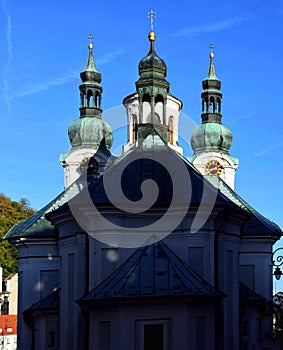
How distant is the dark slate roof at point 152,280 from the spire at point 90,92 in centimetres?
2646

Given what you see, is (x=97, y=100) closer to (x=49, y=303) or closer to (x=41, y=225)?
(x=41, y=225)

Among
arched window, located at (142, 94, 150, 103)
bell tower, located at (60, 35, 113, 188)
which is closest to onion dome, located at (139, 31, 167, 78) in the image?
arched window, located at (142, 94, 150, 103)

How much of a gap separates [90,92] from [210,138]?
8981 millimetres

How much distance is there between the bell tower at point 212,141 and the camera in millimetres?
53031

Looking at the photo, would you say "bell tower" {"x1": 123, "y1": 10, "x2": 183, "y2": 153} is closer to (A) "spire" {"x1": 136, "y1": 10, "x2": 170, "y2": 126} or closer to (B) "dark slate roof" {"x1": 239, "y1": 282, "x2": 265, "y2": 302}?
(A) "spire" {"x1": 136, "y1": 10, "x2": 170, "y2": 126}

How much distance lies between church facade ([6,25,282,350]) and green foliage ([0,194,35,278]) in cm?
4220

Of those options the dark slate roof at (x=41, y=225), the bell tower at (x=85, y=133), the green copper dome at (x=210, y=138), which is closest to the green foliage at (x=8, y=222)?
the bell tower at (x=85, y=133)

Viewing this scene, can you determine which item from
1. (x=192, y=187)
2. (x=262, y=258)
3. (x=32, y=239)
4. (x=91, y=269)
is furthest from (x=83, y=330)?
(x=262, y=258)

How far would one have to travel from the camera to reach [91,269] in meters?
28.2

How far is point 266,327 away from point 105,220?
39.4 ft

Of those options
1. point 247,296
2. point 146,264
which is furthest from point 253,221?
point 146,264

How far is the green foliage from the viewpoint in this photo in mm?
78375

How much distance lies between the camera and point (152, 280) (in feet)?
86.5

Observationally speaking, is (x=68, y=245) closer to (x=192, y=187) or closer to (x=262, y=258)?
(x=192, y=187)
